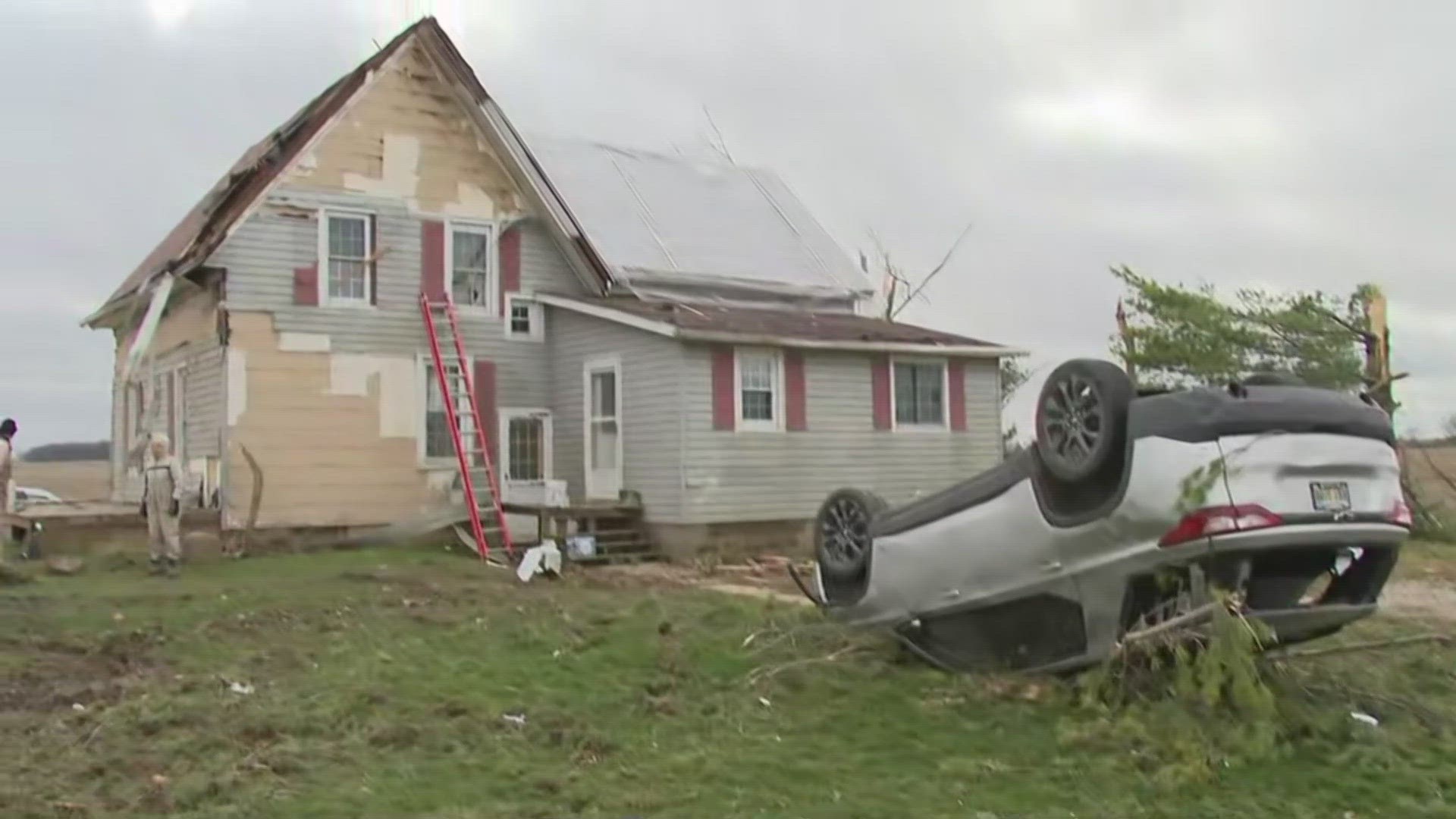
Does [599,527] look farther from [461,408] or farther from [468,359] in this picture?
[468,359]

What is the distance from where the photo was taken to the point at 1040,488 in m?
6.77

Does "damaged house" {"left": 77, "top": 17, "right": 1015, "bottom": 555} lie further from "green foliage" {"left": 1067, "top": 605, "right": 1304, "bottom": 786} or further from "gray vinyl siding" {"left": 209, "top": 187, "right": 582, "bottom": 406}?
"green foliage" {"left": 1067, "top": 605, "right": 1304, "bottom": 786}

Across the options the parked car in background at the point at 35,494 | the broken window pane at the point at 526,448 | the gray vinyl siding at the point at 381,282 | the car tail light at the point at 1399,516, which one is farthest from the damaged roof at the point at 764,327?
the parked car in background at the point at 35,494

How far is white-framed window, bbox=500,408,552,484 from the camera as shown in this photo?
1950 centimetres

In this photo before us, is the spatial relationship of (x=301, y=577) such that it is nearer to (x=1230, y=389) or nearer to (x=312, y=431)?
(x=312, y=431)

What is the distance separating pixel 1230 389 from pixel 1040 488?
1.10 meters

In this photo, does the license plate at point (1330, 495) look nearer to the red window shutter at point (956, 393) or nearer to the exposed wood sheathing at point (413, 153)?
the red window shutter at point (956, 393)

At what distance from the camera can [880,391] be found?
63.4 feet

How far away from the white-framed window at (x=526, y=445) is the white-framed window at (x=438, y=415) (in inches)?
29.7

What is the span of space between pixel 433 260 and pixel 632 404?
3.80m

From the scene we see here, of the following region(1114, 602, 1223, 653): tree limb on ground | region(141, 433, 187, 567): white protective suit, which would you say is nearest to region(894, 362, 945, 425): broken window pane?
region(141, 433, 187, 567): white protective suit

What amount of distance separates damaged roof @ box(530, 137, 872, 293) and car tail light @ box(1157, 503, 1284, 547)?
15.1 m

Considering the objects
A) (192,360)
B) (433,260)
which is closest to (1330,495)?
(433,260)

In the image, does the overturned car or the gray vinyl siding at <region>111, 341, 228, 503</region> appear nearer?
the overturned car
